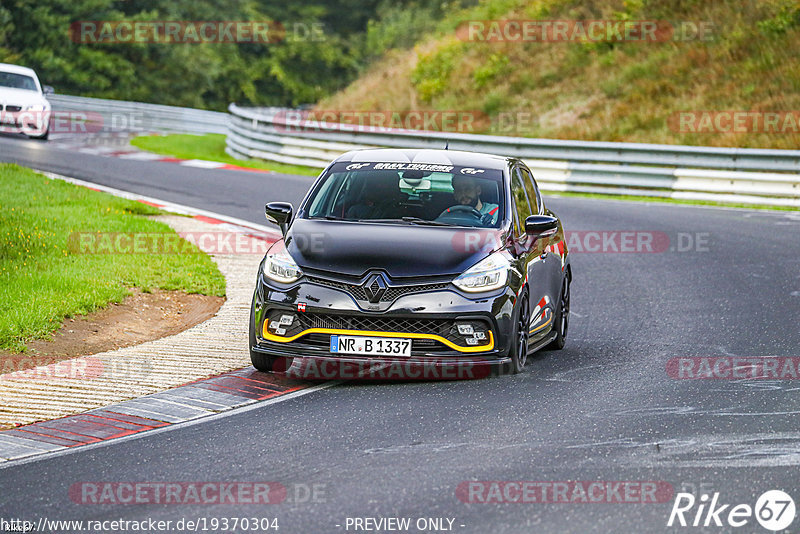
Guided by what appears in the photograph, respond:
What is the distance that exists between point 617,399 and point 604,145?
16.9 meters

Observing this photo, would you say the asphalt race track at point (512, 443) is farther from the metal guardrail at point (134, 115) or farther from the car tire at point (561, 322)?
the metal guardrail at point (134, 115)

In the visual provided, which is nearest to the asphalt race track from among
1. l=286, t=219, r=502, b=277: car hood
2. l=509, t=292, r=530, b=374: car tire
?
l=509, t=292, r=530, b=374: car tire

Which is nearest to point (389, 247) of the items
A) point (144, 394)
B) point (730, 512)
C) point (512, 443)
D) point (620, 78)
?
point (144, 394)

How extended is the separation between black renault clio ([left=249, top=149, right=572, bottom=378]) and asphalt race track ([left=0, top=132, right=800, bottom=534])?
0.37 m

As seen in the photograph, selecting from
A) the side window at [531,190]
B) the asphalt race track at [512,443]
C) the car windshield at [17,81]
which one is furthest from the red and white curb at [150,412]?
the car windshield at [17,81]

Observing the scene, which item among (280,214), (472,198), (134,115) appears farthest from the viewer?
(134,115)

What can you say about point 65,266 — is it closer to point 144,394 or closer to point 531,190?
point 144,394

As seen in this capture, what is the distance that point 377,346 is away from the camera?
859 centimetres

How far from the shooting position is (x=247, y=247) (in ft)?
50.6

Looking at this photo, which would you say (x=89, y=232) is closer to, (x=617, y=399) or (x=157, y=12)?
(x=617, y=399)

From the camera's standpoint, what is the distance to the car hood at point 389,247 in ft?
28.8

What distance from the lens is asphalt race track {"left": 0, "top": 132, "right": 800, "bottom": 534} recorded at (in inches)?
234

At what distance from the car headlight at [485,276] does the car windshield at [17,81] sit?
935 inches

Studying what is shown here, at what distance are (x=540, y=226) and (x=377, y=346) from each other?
1.91 m
